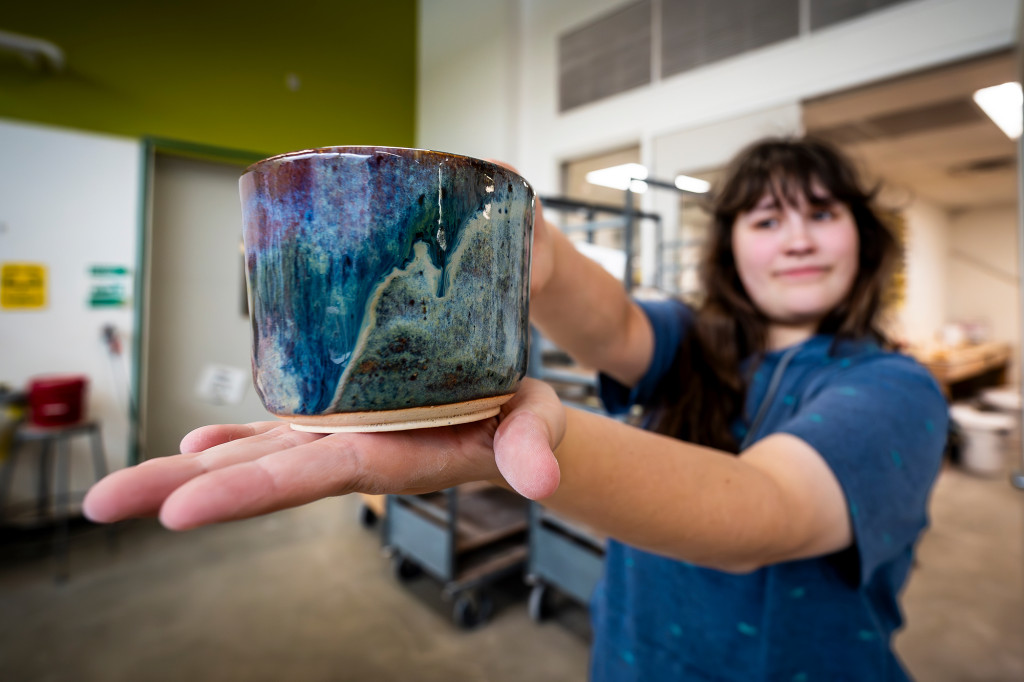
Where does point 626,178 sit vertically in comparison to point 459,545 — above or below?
above

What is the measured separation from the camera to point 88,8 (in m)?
2.87

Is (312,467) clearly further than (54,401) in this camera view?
No

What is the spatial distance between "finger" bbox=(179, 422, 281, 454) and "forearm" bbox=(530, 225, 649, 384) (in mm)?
419

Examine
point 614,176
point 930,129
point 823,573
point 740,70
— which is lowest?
point 823,573

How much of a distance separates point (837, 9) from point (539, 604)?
116 inches

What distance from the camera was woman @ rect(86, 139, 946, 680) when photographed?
350 mm

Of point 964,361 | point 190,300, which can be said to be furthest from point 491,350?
point 964,361

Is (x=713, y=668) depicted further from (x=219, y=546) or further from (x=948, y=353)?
(x=948, y=353)

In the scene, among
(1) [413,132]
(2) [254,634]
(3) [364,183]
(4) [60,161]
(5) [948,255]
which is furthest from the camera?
(5) [948,255]

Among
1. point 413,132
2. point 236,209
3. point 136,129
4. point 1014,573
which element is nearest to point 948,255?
point 1014,573

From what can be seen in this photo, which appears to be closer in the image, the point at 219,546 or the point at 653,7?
the point at 219,546

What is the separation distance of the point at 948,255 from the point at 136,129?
9.75 m

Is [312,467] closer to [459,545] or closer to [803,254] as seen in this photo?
[803,254]

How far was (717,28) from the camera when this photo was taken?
2738 millimetres
